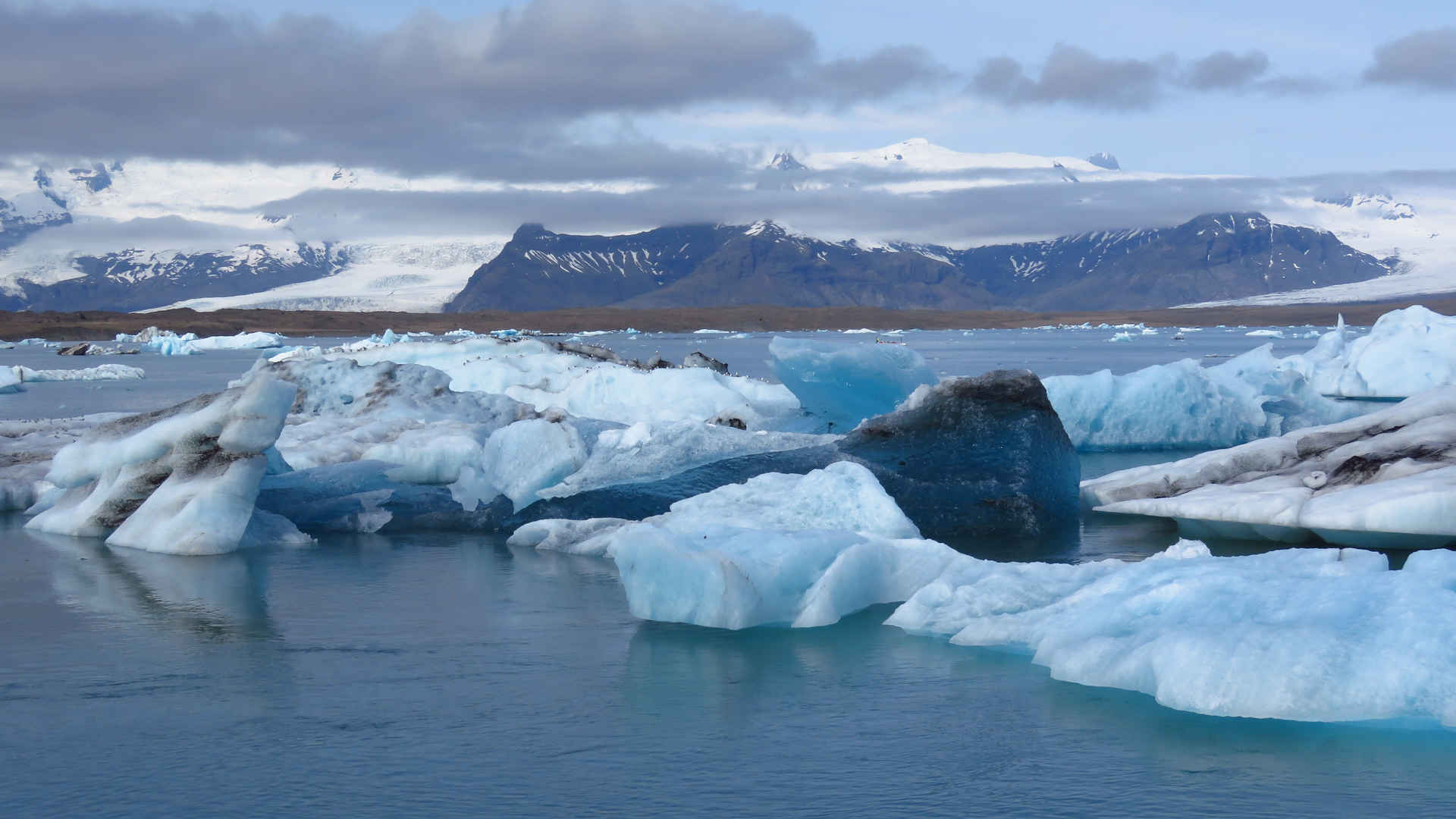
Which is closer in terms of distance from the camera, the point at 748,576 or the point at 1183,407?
the point at 748,576

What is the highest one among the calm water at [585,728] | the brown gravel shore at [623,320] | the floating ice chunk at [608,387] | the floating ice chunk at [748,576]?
the brown gravel shore at [623,320]

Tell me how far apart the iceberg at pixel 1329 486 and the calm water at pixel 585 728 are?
3077 millimetres

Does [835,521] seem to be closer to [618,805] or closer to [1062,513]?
[1062,513]

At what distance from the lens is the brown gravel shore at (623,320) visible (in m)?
88.3

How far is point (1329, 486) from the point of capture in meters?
9.16

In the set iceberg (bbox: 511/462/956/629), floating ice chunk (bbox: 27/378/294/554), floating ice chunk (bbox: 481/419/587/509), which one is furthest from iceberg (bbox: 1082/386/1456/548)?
floating ice chunk (bbox: 27/378/294/554)

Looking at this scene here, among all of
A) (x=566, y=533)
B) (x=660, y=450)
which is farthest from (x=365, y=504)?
(x=660, y=450)

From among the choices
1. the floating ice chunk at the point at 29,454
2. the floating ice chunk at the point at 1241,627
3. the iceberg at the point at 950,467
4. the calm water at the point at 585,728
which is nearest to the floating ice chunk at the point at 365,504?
the iceberg at the point at 950,467

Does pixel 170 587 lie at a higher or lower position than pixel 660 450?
lower

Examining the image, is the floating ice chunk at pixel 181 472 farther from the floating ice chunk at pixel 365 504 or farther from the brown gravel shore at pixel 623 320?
the brown gravel shore at pixel 623 320

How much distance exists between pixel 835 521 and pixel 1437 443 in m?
4.28

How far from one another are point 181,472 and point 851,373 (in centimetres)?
742

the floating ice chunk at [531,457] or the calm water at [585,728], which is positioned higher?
the floating ice chunk at [531,457]

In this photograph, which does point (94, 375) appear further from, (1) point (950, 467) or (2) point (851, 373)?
(1) point (950, 467)
